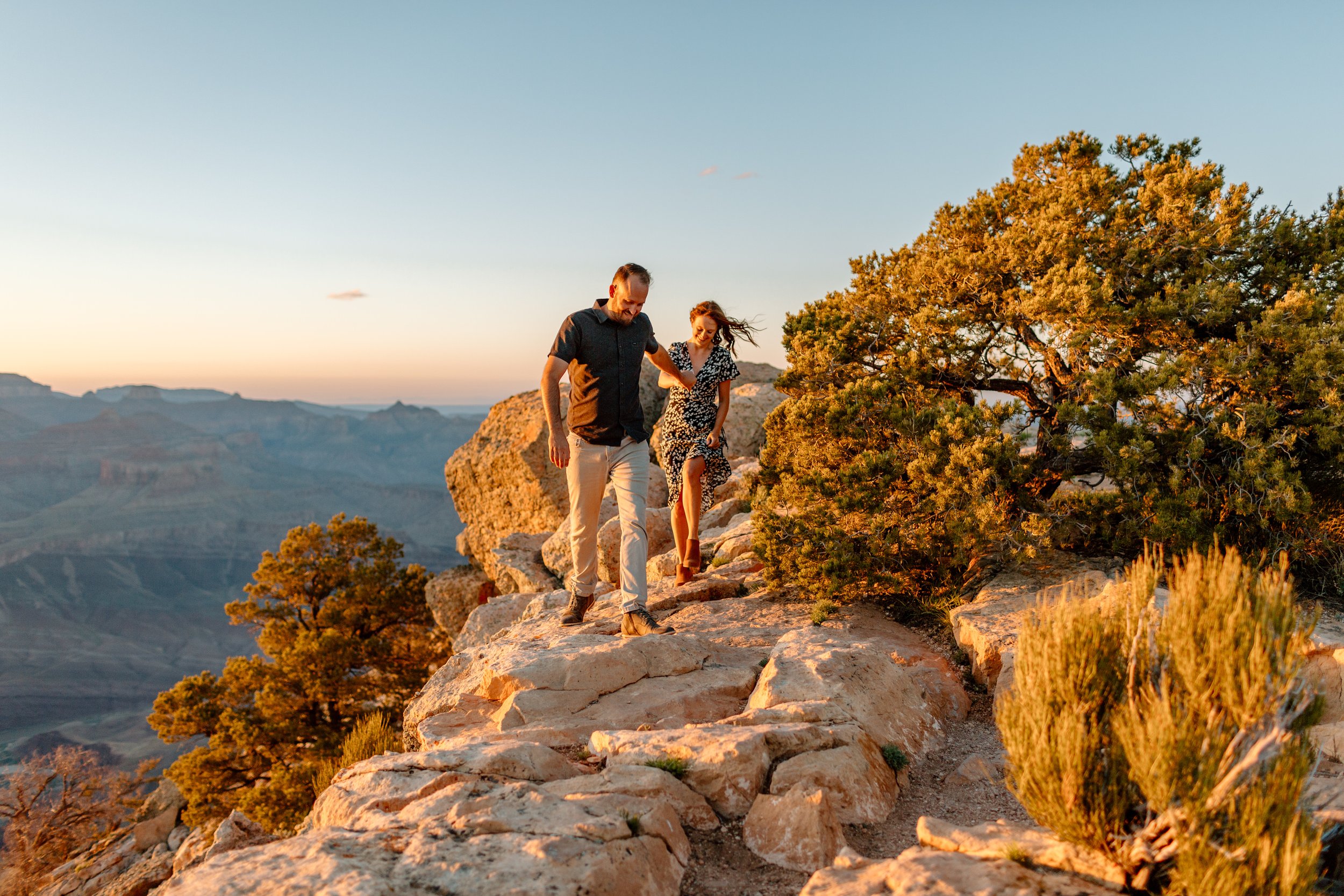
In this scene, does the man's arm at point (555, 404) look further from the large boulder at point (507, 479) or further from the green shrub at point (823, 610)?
the large boulder at point (507, 479)

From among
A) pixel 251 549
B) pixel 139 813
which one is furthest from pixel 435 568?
pixel 139 813

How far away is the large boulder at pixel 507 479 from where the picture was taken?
17094 millimetres

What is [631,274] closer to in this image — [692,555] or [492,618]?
[692,555]

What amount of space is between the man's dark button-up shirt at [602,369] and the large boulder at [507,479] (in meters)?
10.4

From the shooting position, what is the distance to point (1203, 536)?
6.81 metres

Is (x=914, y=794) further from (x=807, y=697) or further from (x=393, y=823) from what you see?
(x=393, y=823)

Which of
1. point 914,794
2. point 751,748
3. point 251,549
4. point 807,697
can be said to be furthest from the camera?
point 251,549

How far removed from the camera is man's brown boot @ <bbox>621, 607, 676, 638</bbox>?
6.31 m

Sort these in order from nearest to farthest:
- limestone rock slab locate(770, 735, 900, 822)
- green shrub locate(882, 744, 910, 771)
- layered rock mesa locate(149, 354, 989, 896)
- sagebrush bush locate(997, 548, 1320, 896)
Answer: sagebrush bush locate(997, 548, 1320, 896) → layered rock mesa locate(149, 354, 989, 896) → limestone rock slab locate(770, 735, 900, 822) → green shrub locate(882, 744, 910, 771)

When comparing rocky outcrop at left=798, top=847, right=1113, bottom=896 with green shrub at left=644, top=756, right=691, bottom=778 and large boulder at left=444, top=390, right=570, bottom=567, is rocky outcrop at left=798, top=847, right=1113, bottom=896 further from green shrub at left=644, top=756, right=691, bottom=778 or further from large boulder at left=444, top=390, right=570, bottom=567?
large boulder at left=444, top=390, right=570, bottom=567

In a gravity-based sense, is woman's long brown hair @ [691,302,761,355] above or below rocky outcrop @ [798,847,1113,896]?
above

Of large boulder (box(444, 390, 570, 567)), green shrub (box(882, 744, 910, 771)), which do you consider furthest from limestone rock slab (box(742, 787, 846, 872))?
large boulder (box(444, 390, 570, 567))

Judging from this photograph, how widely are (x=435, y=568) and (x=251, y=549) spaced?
5118 centimetres

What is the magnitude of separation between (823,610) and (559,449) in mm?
3369
